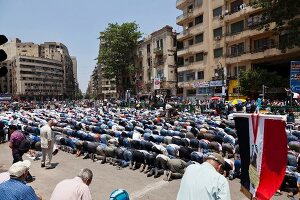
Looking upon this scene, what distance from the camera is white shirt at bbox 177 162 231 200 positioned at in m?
4.07

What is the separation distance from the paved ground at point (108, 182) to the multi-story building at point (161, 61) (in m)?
42.2

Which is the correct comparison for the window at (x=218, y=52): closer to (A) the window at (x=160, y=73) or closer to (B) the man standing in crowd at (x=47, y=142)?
(A) the window at (x=160, y=73)

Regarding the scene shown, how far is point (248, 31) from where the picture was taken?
135 feet

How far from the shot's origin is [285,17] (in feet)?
112

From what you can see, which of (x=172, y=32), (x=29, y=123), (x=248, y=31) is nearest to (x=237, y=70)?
(x=248, y=31)

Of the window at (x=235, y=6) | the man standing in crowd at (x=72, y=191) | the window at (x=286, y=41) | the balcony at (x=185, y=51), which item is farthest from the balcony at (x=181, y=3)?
the man standing in crowd at (x=72, y=191)

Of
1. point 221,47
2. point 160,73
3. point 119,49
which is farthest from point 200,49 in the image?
point 119,49

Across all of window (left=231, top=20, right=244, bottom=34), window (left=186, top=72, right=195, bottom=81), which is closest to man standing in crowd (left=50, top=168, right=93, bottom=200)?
window (left=231, top=20, right=244, bottom=34)

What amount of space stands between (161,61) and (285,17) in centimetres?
3055

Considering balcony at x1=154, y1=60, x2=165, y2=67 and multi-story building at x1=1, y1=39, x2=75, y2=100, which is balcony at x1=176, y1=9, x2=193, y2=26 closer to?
balcony at x1=154, y1=60, x2=165, y2=67

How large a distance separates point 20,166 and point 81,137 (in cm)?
1271

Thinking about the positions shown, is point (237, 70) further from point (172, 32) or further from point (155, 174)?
point (155, 174)

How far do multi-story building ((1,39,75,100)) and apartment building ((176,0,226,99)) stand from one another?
84.1 metres

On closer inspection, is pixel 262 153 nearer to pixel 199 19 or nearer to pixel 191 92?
pixel 199 19
